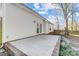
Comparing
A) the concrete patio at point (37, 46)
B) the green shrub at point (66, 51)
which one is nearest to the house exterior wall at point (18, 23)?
the concrete patio at point (37, 46)

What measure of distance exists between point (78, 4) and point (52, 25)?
68cm

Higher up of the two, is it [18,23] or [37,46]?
[18,23]

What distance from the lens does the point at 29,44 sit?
123 inches

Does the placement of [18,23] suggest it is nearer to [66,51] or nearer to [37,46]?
[37,46]

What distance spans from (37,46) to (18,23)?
0.63 meters

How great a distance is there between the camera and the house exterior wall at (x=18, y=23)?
3.11m

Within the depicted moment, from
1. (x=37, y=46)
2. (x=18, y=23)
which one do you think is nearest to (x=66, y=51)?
(x=37, y=46)

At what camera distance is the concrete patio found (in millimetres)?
3018

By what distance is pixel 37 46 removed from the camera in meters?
3.11

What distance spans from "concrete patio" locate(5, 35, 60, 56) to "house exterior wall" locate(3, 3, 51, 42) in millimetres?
149

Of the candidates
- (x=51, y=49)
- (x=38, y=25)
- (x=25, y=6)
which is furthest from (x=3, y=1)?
(x=51, y=49)

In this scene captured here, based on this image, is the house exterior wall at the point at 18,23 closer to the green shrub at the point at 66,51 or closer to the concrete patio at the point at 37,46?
the concrete patio at the point at 37,46

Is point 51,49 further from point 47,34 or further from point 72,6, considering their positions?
point 72,6

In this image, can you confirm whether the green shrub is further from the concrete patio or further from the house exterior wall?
the house exterior wall
